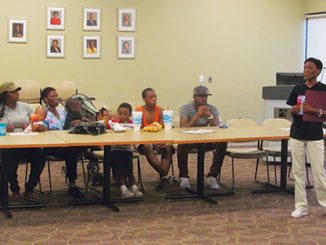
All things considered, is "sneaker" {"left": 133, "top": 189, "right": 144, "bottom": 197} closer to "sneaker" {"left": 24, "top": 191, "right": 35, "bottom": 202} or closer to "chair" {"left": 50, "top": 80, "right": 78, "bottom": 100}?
"sneaker" {"left": 24, "top": 191, "right": 35, "bottom": 202}

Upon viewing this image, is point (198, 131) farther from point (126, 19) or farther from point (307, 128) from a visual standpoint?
point (126, 19)

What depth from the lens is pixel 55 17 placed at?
355 inches

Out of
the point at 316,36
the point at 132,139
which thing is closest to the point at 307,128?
the point at 132,139

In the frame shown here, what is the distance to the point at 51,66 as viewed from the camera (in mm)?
9109

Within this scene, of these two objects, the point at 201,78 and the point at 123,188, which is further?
the point at 201,78

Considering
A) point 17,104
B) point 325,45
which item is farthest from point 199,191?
point 325,45

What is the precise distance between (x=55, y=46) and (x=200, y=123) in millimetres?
3826

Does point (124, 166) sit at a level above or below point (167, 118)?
below

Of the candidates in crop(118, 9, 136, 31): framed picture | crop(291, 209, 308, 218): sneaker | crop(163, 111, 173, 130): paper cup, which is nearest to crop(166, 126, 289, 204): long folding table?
crop(163, 111, 173, 130): paper cup

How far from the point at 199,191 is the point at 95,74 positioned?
4.45m

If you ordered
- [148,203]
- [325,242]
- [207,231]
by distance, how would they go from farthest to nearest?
[148,203] < [207,231] < [325,242]

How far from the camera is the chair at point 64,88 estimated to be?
8.84 m

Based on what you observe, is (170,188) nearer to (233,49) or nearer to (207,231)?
(207,231)

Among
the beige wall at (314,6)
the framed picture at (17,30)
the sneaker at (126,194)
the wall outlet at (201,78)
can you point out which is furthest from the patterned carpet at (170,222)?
the beige wall at (314,6)
